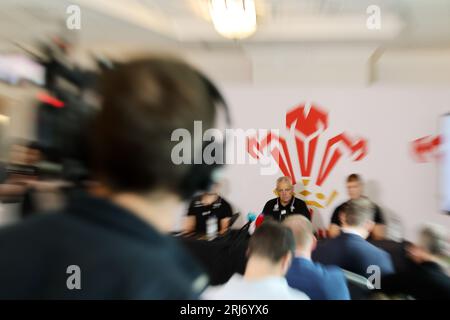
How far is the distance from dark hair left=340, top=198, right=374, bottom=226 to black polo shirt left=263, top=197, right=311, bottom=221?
0.19m

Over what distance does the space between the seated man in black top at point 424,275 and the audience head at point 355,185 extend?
31 centimetres

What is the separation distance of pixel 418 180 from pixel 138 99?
1.60 metres

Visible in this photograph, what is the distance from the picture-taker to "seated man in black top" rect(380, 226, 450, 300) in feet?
5.15

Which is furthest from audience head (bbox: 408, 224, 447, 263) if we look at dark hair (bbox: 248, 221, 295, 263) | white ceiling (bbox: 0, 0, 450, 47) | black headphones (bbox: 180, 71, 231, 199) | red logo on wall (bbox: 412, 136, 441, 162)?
black headphones (bbox: 180, 71, 231, 199)

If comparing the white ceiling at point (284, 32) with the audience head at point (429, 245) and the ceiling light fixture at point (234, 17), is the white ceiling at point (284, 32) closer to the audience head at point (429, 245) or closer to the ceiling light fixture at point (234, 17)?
the ceiling light fixture at point (234, 17)

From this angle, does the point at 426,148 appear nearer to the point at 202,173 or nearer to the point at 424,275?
the point at 424,275

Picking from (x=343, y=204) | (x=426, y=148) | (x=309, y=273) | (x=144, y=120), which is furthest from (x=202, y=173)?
(x=426, y=148)

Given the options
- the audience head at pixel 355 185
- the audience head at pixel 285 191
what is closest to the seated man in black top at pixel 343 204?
the audience head at pixel 355 185

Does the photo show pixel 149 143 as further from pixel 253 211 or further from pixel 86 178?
pixel 253 211

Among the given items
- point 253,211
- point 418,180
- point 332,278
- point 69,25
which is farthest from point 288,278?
point 69,25

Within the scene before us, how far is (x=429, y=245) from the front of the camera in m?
1.74

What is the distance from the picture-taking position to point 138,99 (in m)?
0.60

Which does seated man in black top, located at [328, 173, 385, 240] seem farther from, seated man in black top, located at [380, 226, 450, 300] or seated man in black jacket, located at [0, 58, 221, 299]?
seated man in black jacket, located at [0, 58, 221, 299]

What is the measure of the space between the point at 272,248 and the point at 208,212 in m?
0.29
